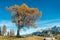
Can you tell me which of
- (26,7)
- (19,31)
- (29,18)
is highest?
(26,7)

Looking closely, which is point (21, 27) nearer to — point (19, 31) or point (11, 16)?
point (19, 31)

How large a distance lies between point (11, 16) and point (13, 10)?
1990mm

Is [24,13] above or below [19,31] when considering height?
above

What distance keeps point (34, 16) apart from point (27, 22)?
9.28ft

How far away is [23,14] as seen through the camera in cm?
4644

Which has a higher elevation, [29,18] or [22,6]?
[22,6]

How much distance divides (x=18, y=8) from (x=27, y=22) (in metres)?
4.67

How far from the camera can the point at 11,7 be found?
46.7 meters

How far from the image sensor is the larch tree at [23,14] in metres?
45.9

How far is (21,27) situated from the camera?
4600cm

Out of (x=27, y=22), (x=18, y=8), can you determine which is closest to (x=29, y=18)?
(x=27, y=22)

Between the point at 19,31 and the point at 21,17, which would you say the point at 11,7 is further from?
the point at 19,31

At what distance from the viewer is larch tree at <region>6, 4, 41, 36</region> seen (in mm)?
45938

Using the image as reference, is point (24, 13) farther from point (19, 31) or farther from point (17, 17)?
point (19, 31)
